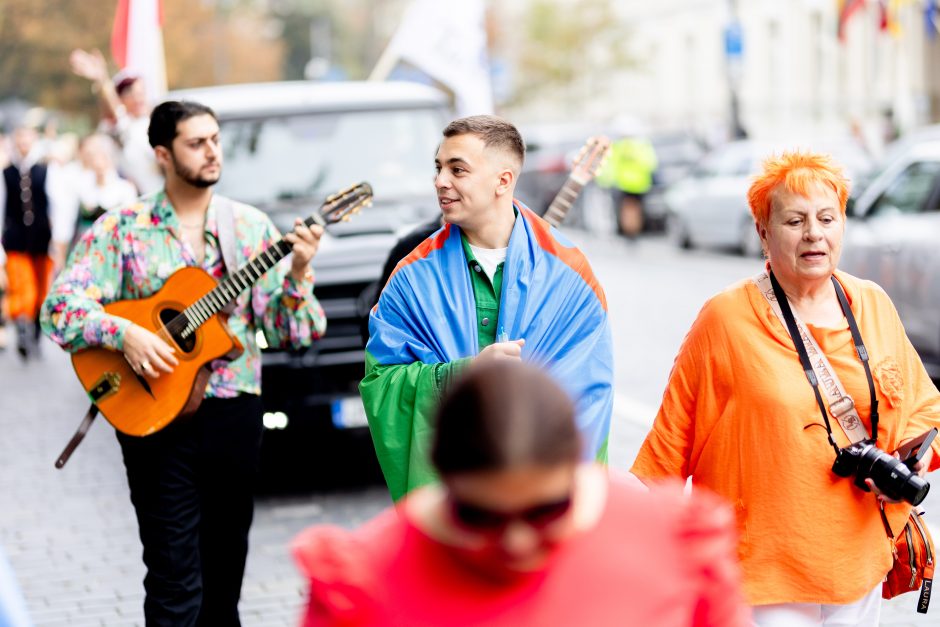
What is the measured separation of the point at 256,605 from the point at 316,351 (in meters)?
1.91

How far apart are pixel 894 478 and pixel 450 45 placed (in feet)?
26.3

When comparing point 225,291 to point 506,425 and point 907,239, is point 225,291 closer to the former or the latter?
point 506,425

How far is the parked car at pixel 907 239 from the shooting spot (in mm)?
9672

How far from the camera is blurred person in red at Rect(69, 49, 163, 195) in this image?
28.8 ft

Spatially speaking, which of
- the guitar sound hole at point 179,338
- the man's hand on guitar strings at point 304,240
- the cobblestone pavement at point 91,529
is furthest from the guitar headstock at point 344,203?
the cobblestone pavement at point 91,529

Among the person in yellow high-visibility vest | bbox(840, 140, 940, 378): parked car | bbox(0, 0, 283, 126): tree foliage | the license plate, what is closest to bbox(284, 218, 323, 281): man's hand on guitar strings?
the license plate

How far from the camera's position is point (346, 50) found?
9062cm

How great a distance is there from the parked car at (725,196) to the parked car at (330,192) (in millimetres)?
12062

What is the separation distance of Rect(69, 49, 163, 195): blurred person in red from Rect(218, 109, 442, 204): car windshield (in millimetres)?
509

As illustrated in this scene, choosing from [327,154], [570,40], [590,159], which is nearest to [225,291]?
[590,159]

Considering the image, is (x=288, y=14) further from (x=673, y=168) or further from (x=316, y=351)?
(x=316, y=351)

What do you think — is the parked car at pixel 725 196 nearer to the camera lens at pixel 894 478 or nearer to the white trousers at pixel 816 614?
the white trousers at pixel 816 614

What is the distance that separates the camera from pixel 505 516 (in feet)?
5.42

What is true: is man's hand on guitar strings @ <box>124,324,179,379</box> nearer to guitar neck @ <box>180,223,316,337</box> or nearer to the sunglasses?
guitar neck @ <box>180,223,316,337</box>
